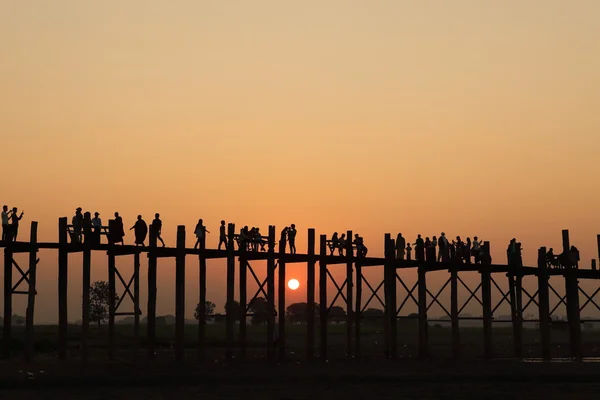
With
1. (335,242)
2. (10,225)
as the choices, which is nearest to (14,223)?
(10,225)

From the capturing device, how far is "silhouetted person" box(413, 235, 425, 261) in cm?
3838

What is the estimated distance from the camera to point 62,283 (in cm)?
3127

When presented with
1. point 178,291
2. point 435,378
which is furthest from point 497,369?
point 178,291

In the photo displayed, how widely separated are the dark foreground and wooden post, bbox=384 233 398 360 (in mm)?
6402

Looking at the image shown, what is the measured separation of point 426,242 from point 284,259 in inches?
239

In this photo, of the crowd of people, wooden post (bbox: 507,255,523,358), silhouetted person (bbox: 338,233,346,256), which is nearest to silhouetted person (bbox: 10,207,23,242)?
the crowd of people

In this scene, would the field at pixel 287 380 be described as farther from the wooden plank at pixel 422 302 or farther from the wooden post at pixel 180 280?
the wooden plank at pixel 422 302

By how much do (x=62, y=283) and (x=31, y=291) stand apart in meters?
0.97

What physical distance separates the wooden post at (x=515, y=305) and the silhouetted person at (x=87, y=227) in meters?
16.8

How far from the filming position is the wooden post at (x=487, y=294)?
39.4m

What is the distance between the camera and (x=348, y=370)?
100ft

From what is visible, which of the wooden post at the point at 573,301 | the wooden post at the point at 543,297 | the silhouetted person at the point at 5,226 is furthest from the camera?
the wooden post at the point at 573,301

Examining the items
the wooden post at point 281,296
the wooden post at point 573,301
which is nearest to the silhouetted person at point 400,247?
the wooden post at point 281,296

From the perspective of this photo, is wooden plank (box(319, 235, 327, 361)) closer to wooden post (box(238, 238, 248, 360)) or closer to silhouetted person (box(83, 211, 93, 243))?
wooden post (box(238, 238, 248, 360))
